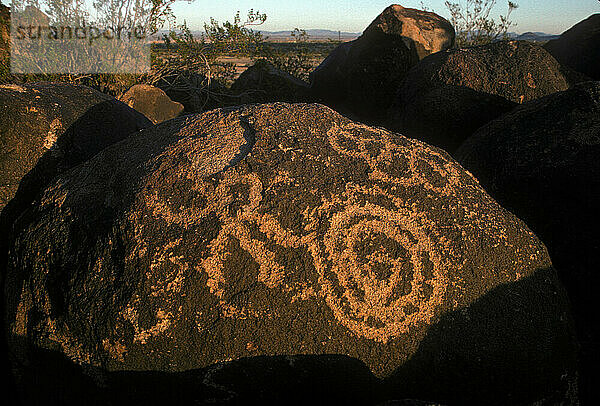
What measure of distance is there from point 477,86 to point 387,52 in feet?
6.79

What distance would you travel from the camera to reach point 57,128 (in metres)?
2.00

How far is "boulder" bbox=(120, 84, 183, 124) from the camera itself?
4586mm

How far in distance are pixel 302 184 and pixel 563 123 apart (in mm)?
1408

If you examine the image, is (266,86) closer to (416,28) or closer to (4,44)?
(416,28)

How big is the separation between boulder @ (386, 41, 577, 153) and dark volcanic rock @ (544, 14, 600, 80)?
1436 mm

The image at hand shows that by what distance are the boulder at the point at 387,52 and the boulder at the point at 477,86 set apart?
5.21ft

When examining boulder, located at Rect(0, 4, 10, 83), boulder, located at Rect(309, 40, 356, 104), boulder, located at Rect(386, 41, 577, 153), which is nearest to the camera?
boulder, located at Rect(386, 41, 577, 153)

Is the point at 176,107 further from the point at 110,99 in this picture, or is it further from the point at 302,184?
the point at 302,184

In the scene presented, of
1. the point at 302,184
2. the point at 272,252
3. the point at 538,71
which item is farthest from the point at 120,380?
the point at 538,71

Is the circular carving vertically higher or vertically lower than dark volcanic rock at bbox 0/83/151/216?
lower

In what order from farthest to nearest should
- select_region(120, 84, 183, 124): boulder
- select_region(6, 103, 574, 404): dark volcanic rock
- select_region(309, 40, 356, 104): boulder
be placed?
select_region(309, 40, 356, 104): boulder
select_region(120, 84, 183, 124): boulder
select_region(6, 103, 574, 404): dark volcanic rock

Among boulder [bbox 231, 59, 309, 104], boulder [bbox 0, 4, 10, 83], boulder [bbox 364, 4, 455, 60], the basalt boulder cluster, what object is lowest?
the basalt boulder cluster

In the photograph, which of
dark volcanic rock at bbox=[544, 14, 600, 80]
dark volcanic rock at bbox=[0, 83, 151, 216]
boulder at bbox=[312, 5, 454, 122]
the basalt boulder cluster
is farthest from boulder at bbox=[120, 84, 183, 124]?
dark volcanic rock at bbox=[544, 14, 600, 80]

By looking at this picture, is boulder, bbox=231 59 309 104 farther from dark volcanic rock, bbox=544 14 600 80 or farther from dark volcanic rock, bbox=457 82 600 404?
dark volcanic rock, bbox=457 82 600 404
